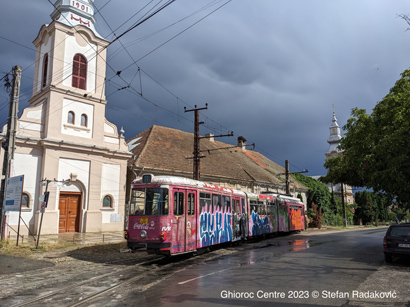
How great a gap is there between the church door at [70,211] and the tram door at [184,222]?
40.0 ft

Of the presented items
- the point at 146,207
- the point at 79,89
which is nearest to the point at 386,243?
the point at 146,207

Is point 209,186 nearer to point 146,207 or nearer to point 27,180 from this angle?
point 146,207

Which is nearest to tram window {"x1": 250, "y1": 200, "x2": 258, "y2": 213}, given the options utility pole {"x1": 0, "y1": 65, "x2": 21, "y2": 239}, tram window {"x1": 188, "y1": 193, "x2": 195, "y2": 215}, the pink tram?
the pink tram

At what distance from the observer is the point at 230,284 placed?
8.08 metres

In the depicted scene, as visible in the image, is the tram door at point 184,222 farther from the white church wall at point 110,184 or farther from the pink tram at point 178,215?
the white church wall at point 110,184

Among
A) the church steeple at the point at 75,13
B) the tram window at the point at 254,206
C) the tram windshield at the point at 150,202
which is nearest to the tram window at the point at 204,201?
the tram windshield at the point at 150,202

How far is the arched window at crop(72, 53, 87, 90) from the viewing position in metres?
23.5

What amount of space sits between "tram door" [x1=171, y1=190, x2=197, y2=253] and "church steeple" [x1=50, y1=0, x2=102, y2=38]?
1714cm

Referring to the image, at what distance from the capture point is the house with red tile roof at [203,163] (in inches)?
1072

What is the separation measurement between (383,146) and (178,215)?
8993 mm

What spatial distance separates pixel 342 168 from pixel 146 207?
12.2m

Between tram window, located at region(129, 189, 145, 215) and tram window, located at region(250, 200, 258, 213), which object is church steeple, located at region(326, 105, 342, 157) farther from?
tram window, located at region(129, 189, 145, 215)

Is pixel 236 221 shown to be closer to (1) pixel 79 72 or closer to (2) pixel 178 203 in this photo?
(2) pixel 178 203

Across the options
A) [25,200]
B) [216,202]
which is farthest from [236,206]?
[25,200]
